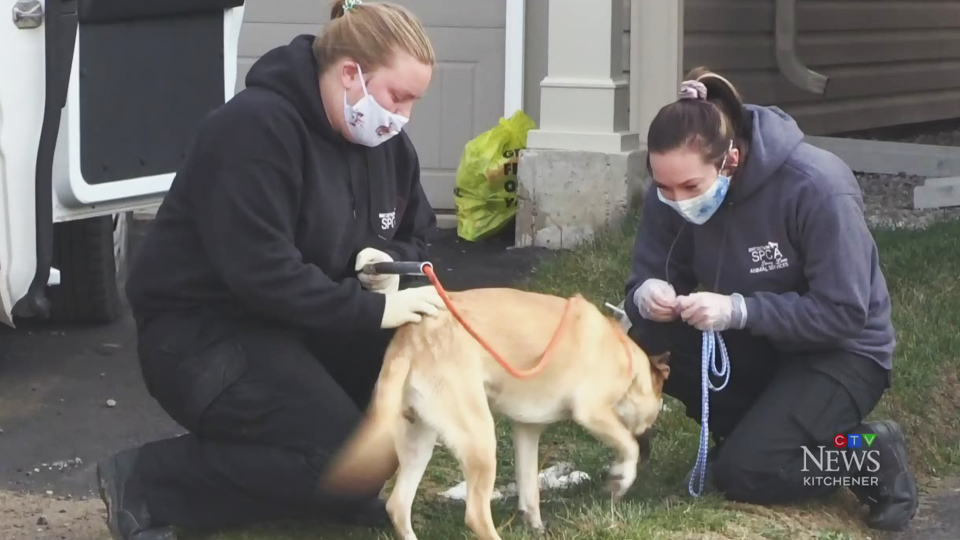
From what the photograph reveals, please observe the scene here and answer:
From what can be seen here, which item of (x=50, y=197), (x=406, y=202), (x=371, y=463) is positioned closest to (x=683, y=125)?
(x=406, y=202)

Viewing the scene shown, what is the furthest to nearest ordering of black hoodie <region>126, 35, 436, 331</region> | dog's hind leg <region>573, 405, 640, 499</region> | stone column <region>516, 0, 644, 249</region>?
stone column <region>516, 0, 644, 249</region>, dog's hind leg <region>573, 405, 640, 499</region>, black hoodie <region>126, 35, 436, 331</region>

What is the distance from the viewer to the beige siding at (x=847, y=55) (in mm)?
9062

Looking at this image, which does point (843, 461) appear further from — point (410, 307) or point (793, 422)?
point (410, 307)

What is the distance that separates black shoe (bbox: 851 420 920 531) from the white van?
2.49 meters

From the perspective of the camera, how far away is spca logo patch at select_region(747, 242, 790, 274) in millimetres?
3623

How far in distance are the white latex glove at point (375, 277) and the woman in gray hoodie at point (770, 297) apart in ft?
2.30

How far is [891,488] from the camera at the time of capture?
373 centimetres

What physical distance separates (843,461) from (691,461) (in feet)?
1.74

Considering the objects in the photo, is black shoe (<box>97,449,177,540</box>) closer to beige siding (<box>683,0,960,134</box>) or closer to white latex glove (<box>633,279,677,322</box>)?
white latex glove (<box>633,279,677,322</box>)

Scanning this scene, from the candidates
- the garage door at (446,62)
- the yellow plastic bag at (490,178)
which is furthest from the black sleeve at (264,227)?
the garage door at (446,62)

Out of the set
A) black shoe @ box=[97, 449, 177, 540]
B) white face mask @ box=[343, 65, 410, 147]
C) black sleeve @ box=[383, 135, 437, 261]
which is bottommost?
black shoe @ box=[97, 449, 177, 540]

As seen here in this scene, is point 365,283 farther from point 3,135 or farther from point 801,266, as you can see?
point 3,135

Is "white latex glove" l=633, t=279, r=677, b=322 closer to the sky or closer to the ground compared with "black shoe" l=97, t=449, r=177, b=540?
closer to the sky

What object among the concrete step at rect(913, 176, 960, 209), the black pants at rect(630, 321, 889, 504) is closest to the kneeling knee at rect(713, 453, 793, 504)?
the black pants at rect(630, 321, 889, 504)
